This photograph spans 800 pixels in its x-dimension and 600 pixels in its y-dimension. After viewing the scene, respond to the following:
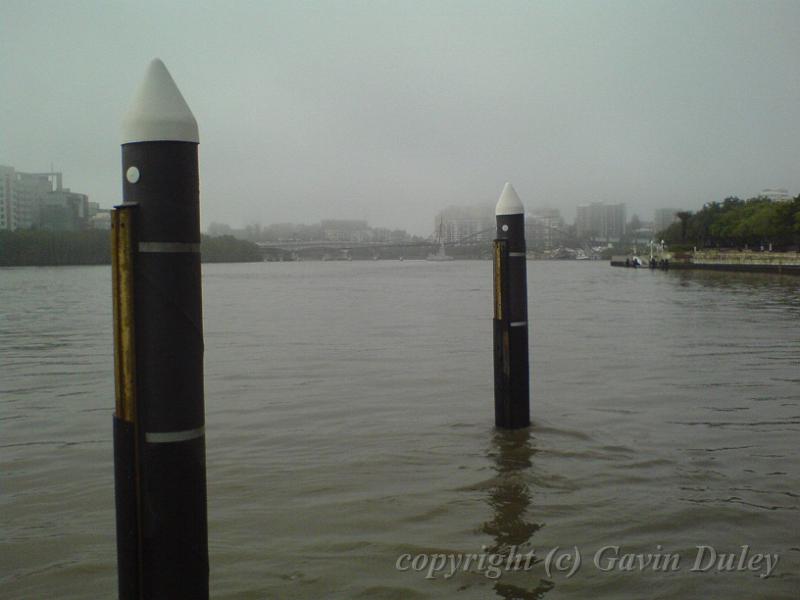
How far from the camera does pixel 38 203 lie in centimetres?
9131

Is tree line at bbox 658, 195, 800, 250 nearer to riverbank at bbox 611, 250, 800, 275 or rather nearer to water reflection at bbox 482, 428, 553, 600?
riverbank at bbox 611, 250, 800, 275

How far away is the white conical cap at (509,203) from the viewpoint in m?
6.31

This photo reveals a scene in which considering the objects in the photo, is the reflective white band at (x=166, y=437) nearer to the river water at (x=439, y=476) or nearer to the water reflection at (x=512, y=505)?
the river water at (x=439, y=476)

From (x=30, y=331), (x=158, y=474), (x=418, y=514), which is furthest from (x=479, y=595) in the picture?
(x=30, y=331)

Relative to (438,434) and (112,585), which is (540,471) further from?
(112,585)

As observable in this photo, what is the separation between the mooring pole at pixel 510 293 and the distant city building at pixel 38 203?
8657 centimetres

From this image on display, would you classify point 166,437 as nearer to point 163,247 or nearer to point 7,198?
point 163,247

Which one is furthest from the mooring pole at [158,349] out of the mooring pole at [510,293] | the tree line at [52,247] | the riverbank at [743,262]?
the tree line at [52,247]

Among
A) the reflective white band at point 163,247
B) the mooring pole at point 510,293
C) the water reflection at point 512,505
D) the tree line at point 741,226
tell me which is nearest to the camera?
the reflective white band at point 163,247

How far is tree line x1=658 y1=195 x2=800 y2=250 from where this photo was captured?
3039 inches

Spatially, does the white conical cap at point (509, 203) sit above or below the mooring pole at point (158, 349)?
above

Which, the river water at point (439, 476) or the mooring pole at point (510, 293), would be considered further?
the mooring pole at point (510, 293)

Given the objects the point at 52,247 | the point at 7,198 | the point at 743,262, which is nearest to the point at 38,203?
the point at 7,198

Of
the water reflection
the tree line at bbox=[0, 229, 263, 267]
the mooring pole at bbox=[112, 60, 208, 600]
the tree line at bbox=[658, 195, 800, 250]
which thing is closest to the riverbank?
the tree line at bbox=[658, 195, 800, 250]
